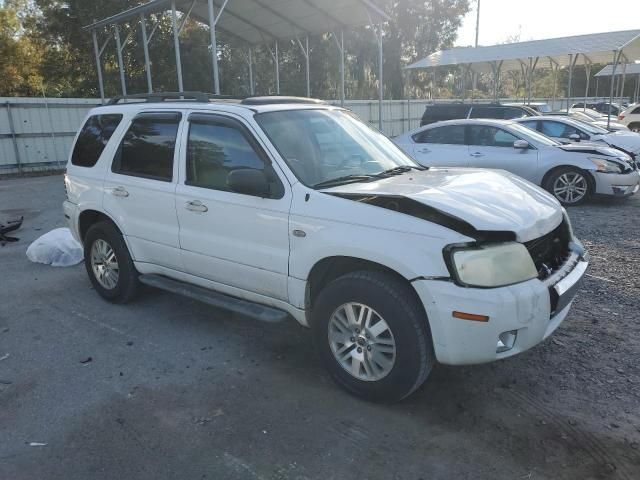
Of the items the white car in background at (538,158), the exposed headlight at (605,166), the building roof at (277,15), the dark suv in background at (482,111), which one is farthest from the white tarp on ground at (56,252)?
the dark suv in background at (482,111)

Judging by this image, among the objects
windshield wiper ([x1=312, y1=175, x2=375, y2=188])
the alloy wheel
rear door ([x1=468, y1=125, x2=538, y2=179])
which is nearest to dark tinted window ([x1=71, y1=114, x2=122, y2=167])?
windshield wiper ([x1=312, y1=175, x2=375, y2=188])

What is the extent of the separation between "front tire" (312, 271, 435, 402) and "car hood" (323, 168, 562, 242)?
1.81 feet

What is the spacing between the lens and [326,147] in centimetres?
415

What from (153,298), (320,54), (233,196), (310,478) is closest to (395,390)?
(310,478)

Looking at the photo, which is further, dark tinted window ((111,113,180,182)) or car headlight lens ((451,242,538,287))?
dark tinted window ((111,113,180,182))

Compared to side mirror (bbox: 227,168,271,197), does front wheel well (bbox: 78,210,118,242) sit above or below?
below

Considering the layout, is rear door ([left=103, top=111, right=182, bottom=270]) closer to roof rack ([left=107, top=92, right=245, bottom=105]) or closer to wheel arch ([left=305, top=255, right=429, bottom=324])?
roof rack ([left=107, top=92, right=245, bottom=105])

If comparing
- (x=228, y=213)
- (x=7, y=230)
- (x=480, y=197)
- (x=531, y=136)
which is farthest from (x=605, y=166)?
(x=7, y=230)

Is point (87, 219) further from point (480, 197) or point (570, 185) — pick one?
point (570, 185)

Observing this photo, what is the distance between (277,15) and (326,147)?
12.1 m

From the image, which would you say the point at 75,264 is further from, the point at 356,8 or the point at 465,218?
the point at 356,8

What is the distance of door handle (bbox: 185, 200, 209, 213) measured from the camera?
13.6 ft

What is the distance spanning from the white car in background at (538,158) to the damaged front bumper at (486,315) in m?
6.22

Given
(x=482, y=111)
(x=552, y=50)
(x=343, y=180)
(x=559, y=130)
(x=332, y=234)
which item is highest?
(x=552, y=50)
